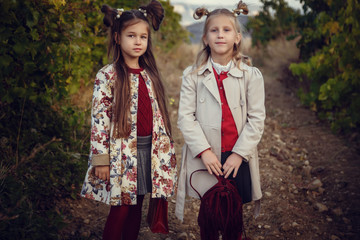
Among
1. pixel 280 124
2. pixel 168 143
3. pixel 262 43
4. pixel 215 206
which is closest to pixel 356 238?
pixel 215 206

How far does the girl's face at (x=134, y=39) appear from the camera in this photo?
2.21 m

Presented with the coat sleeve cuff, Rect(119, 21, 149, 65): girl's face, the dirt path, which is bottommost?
the dirt path

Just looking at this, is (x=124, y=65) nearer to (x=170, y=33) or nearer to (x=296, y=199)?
(x=296, y=199)

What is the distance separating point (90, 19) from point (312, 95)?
345cm

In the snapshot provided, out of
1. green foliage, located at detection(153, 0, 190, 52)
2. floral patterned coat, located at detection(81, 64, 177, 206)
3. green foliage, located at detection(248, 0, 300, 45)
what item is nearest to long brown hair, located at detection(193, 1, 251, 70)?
floral patterned coat, located at detection(81, 64, 177, 206)

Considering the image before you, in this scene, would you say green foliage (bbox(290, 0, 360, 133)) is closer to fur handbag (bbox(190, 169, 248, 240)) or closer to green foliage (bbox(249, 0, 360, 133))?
green foliage (bbox(249, 0, 360, 133))

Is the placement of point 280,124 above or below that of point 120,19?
below

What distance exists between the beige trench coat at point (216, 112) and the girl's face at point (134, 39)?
1.18ft

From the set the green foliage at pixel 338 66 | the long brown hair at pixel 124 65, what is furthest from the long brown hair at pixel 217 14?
the green foliage at pixel 338 66

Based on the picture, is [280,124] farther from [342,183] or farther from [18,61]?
[18,61]

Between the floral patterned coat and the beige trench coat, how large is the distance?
21 cm

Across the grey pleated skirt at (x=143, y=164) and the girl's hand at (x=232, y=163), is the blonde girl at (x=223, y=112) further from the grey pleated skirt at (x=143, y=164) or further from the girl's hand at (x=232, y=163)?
the grey pleated skirt at (x=143, y=164)

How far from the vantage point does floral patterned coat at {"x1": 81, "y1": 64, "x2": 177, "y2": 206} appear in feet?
7.03

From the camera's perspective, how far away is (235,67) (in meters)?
2.19
